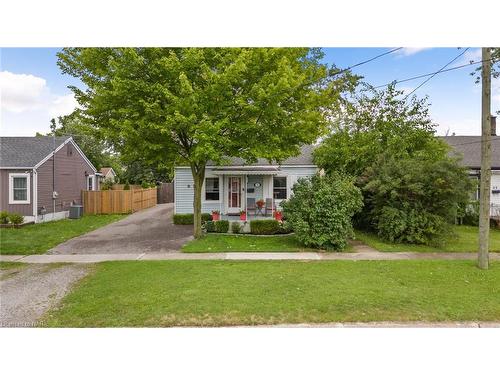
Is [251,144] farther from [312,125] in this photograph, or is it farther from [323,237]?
[323,237]

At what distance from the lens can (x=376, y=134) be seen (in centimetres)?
1407

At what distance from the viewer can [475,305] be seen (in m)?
5.26

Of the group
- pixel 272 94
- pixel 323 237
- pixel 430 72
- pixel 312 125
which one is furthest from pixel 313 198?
pixel 430 72

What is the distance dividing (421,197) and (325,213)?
3.78 metres

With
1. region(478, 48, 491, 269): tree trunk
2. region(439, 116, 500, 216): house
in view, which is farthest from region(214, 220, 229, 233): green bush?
region(439, 116, 500, 216): house

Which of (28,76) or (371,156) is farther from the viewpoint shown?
(371,156)

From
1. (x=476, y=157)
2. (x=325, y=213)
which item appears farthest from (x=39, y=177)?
(x=476, y=157)

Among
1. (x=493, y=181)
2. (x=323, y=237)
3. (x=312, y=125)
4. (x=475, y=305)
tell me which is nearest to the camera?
(x=475, y=305)

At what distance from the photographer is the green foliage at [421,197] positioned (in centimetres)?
1059

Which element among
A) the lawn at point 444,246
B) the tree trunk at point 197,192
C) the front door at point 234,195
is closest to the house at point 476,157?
the lawn at point 444,246

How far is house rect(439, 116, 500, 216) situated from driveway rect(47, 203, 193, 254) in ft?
46.5

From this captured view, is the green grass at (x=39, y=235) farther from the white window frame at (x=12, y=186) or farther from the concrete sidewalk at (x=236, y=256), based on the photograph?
the white window frame at (x=12, y=186)

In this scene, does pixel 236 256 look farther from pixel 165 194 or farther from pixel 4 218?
pixel 165 194

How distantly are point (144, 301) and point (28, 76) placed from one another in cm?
793
